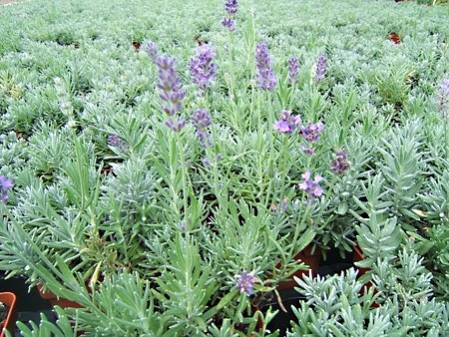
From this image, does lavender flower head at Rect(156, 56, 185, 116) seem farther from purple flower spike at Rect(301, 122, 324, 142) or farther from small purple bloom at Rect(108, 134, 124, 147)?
small purple bloom at Rect(108, 134, 124, 147)

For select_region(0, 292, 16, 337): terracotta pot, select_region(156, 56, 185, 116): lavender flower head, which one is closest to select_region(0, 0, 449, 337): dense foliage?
select_region(156, 56, 185, 116): lavender flower head

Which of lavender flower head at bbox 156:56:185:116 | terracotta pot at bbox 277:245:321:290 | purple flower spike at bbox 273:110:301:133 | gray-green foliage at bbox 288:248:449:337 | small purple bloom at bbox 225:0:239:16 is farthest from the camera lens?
terracotta pot at bbox 277:245:321:290

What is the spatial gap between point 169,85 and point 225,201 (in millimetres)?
641

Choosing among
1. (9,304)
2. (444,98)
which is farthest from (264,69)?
(9,304)

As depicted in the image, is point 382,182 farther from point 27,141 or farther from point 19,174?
point 27,141

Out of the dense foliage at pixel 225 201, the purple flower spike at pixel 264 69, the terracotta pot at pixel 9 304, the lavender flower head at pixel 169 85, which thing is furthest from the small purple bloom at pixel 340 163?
the terracotta pot at pixel 9 304

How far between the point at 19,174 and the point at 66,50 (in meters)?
2.00

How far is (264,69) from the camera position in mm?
1448

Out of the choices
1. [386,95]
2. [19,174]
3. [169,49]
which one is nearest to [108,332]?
[19,174]

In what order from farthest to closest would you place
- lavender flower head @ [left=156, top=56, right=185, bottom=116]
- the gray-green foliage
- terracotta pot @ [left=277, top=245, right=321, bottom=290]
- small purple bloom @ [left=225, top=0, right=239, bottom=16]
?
terracotta pot @ [left=277, top=245, right=321, bottom=290], small purple bloom @ [left=225, top=0, right=239, bottom=16], the gray-green foliage, lavender flower head @ [left=156, top=56, right=185, bottom=116]

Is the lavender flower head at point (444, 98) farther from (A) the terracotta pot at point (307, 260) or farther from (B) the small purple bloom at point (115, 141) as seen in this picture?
(B) the small purple bloom at point (115, 141)

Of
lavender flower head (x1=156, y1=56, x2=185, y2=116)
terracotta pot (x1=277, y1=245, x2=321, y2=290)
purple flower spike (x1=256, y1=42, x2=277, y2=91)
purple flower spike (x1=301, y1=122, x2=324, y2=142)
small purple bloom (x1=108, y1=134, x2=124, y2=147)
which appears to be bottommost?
terracotta pot (x1=277, y1=245, x2=321, y2=290)

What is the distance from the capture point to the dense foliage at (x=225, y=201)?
133 cm

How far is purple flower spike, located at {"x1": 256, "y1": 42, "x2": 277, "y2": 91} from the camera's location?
1436mm
